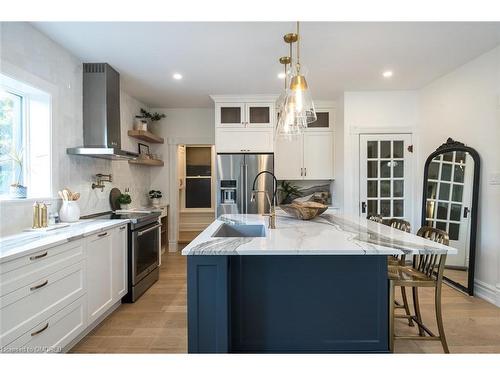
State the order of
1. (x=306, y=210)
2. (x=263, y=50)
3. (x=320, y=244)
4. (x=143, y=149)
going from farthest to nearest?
1. (x=143, y=149)
2. (x=263, y=50)
3. (x=306, y=210)
4. (x=320, y=244)

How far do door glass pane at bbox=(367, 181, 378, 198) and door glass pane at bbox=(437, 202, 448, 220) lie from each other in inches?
33.2

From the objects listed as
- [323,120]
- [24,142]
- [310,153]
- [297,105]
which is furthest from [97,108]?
[323,120]

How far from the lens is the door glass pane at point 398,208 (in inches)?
166

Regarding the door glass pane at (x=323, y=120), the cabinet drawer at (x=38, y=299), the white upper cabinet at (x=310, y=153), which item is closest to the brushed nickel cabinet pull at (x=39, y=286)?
the cabinet drawer at (x=38, y=299)

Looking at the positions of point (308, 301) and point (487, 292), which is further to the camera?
point (487, 292)

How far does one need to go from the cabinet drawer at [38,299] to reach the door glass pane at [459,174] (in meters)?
4.04

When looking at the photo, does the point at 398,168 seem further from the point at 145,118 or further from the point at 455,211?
the point at 145,118

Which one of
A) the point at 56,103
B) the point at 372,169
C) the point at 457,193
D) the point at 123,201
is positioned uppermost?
the point at 56,103

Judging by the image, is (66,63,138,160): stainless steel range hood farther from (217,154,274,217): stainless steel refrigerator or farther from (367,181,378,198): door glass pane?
(367,181,378,198): door glass pane

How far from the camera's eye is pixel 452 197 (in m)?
3.40

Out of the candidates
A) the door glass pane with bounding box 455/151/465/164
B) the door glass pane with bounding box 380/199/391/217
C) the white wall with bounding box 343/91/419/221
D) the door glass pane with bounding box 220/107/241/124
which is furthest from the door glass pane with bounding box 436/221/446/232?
the door glass pane with bounding box 220/107/241/124

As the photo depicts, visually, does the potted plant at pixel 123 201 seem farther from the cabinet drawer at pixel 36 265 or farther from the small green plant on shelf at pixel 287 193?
the small green plant on shelf at pixel 287 193

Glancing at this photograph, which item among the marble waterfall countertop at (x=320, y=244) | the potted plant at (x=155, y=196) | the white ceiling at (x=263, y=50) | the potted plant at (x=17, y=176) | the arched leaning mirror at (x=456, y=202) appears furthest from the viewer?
the potted plant at (x=155, y=196)

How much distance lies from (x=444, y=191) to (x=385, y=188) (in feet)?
2.63
